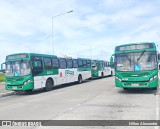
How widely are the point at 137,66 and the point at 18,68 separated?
8374 mm

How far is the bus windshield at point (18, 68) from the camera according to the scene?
1712 cm

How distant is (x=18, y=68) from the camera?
56.9 ft

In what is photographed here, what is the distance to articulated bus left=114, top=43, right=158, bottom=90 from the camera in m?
14.6

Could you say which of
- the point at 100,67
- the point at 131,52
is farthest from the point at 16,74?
the point at 100,67

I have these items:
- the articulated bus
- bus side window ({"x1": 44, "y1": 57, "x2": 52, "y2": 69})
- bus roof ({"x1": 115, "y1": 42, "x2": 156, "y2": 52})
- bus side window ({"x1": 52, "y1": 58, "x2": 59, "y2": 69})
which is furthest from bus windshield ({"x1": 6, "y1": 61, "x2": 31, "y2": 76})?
bus roof ({"x1": 115, "y1": 42, "x2": 156, "y2": 52})

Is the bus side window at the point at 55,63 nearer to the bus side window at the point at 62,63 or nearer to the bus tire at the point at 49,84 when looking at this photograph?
the bus side window at the point at 62,63

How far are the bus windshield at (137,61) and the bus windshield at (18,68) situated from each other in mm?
6389

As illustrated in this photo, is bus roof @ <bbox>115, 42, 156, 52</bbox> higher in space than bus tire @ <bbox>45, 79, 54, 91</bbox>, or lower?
higher

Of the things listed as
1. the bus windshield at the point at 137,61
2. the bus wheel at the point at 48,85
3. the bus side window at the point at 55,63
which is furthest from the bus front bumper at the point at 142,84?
the bus side window at the point at 55,63

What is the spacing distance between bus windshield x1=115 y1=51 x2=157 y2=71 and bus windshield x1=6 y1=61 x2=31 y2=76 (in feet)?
21.0

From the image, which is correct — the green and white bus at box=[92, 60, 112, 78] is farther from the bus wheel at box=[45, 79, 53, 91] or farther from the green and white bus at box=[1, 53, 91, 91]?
the bus wheel at box=[45, 79, 53, 91]

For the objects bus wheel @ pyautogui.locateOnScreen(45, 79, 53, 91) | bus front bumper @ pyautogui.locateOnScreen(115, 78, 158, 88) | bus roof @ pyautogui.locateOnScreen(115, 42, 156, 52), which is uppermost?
bus roof @ pyautogui.locateOnScreen(115, 42, 156, 52)

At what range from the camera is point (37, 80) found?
1772cm

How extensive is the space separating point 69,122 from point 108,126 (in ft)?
4.36
